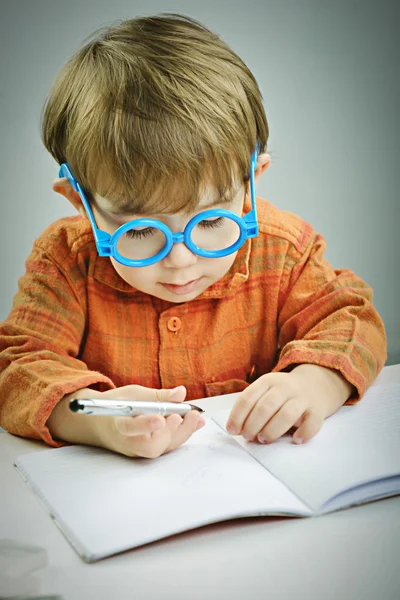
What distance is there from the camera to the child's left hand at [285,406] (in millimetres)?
798

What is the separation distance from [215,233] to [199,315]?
23cm

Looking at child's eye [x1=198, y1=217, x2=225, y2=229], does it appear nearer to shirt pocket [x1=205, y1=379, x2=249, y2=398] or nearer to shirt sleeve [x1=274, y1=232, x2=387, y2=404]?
shirt sleeve [x1=274, y1=232, x2=387, y2=404]

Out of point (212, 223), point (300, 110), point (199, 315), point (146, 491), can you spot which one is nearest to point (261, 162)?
point (212, 223)

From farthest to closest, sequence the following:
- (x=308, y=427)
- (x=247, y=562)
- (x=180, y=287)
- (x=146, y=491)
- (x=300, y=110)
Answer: (x=300, y=110), (x=180, y=287), (x=308, y=427), (x=146, y=491), (x=247, y=562)

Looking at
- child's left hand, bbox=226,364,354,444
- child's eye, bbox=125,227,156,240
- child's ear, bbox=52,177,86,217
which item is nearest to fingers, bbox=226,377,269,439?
child's left hand, bbox=226,364,354,444

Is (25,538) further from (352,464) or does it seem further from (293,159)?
(293,159)

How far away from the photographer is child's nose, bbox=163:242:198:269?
2.78ft

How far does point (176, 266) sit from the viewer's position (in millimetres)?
866

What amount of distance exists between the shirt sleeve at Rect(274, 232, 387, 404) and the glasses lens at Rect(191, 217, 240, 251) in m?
0.17

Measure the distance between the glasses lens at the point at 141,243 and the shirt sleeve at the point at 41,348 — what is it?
0.50 ft

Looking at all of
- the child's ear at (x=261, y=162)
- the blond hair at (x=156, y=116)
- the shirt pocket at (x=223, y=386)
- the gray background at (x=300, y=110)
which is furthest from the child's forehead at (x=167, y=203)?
the gray background at (x=300, y=110)

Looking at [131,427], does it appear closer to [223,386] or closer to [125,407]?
[125,407]

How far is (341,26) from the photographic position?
5.18 ft

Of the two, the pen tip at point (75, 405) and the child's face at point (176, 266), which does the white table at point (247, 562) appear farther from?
the child's face at point (176, 266)
